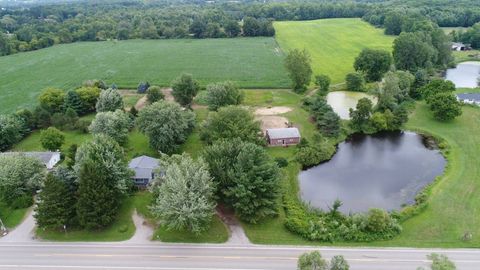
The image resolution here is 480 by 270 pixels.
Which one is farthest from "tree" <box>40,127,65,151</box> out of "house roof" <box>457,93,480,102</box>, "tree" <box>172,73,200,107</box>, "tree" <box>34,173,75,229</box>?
"house roof" <box>457,93,480,102</box>

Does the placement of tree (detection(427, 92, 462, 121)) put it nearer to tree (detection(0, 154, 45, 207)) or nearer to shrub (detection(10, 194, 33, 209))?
tree (detection(0, 154, 45, 207))

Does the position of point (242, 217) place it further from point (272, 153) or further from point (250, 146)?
point (272, 153)

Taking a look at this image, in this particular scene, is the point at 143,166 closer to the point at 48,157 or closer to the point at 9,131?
the point at 48,157

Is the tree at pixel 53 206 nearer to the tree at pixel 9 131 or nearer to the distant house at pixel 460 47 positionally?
the tree at pixel 9 131

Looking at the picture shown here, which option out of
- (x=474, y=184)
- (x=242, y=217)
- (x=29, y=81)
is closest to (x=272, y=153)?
(x=242, y=217)

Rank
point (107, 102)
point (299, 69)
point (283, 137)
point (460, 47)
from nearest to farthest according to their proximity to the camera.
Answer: point (283, 137), point (107, 102), point (299, 69), point (460, 47)

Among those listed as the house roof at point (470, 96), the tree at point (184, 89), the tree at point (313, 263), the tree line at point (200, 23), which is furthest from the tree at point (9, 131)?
the tree line at point (200, 23)

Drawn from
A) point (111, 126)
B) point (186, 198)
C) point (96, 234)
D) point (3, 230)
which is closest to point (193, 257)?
point (186, 198)
